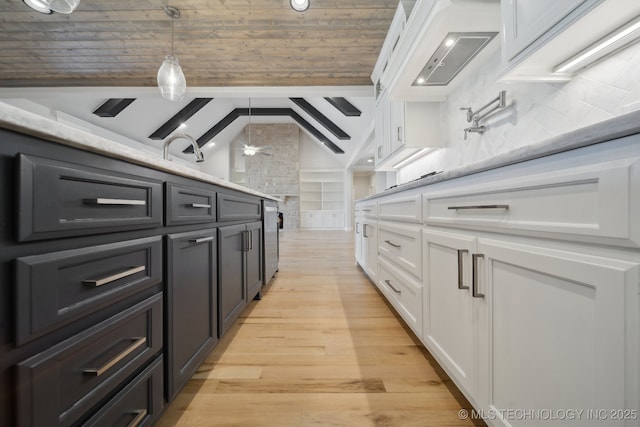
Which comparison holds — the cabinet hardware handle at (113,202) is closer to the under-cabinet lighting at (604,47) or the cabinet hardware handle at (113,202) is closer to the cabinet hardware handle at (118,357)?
the cabinet hardware handle at (118,357)

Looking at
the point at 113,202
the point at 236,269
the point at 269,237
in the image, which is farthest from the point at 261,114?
the point at 113,202

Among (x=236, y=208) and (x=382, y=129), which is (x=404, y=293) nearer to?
(x=236, y=208)

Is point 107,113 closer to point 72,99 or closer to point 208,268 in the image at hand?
point 72,99

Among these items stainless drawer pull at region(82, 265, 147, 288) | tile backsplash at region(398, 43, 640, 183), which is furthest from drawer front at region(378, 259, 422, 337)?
stainless drawer pull at region(82, 265, 147, 288)

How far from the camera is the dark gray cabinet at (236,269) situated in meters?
1.31

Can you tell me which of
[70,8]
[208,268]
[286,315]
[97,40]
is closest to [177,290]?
[208,268]

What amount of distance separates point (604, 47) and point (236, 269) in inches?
73.1

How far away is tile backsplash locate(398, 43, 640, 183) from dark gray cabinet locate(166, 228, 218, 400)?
1556 millimetres

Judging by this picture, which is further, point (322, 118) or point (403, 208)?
point (322, 118)

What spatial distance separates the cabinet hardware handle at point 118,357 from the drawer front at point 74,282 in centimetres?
13

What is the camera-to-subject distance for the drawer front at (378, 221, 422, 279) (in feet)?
4.16

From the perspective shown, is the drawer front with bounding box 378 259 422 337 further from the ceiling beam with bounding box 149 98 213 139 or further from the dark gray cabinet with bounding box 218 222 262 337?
the ceiling beam with bounding box 149 98 213 139

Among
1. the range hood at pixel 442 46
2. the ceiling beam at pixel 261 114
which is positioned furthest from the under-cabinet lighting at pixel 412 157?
the ceiling beam at pixel 261 114

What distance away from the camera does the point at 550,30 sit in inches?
33.6
